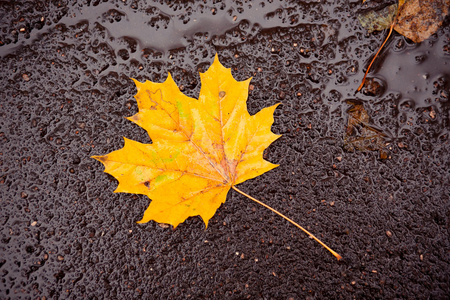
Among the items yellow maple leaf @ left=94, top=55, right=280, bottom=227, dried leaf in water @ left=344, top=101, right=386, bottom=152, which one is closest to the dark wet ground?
dried leaf in water @ left=344, top=101, right=386, bottom=152

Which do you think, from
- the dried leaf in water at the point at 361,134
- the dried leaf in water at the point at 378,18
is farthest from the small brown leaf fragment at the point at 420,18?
the dried leaf in water at the point at 361,134

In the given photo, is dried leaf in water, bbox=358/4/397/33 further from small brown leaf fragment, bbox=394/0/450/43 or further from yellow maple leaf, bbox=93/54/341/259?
yellow maple leaf, bbox=93/54/341/259

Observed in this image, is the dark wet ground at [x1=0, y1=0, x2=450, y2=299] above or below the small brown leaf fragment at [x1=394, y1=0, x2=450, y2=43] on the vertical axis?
below

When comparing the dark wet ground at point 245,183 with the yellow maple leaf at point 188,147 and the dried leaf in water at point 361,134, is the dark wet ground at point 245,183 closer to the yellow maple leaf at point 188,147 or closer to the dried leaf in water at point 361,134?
the dried leaf in water at point 361,134

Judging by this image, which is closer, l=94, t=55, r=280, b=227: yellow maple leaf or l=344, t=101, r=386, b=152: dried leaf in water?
l=94, t=55, r=280, b=227: yellow maple leaf

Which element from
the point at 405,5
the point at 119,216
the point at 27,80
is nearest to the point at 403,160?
the point at 405,5

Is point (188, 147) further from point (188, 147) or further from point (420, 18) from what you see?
point (420, 18)
